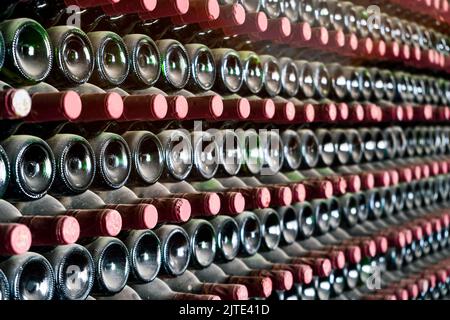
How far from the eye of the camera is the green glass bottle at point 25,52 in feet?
2.47

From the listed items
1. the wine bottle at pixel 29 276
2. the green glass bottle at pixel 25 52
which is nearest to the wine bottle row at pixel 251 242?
the wine bottle at pixel 29 276

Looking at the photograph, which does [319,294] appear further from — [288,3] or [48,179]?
[48,179]

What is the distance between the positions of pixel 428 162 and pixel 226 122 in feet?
2.78

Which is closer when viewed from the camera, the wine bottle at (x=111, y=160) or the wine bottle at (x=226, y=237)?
the wine bottle at (x=111, y=160)

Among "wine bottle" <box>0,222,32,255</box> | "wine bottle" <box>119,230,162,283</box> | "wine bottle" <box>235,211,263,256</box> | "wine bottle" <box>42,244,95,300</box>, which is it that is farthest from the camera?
"wine bottle" <box>235,211,263,256</box>

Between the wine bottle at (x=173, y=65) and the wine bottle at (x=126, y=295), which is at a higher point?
the wine bottle at (x=173, y=65)

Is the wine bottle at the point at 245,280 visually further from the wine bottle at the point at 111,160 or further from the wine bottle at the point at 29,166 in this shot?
the wine bottle at the point at 29,166

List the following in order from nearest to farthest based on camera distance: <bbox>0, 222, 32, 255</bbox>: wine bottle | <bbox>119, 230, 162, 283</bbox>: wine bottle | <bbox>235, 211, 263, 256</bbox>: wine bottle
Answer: <bbox>0, 222, 32, 255</bbox>: wine bottle, <bbox>119, 230, 162, 283</bbox>: wine bottle, <bbox>235, 211, 263, 256</bbox>: wine bottle

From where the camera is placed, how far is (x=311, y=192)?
1.31m

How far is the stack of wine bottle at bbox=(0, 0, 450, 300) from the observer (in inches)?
31.1

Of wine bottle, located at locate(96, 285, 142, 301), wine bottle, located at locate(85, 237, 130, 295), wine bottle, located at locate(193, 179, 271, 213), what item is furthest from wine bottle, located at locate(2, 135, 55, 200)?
wine bottle, located at locate(193, 179, 271, 213)

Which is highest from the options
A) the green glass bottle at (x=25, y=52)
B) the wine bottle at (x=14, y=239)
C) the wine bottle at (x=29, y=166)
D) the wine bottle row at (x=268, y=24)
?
the wine bottle row at (x=268, y=24)

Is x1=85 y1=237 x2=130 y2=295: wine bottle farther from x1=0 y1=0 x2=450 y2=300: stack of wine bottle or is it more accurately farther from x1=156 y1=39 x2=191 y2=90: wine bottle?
x1=156 y1=39 x2=191 y2=90: wine bottle

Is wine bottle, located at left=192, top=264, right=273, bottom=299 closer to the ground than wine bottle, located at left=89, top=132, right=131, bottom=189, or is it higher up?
closer to the ground
